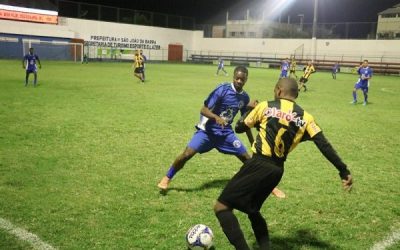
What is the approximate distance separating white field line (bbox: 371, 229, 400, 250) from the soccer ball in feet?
6.56

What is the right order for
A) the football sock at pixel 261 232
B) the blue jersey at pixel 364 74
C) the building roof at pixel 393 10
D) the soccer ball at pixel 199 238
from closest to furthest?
the football sock at pixel 261 232 < the soccer ball at pixel 199 238 < the blue jersey at pixel 364 74 < the building roof at pixel 393 10

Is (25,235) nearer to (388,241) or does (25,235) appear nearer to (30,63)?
(388,241)

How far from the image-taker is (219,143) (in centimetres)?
619

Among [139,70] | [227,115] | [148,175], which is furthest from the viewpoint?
[139,70]

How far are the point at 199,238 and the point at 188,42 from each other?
67.2 m

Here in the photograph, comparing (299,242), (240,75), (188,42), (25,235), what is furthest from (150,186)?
(188,42)

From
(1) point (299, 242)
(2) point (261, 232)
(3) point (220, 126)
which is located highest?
(3) point (220, 126)

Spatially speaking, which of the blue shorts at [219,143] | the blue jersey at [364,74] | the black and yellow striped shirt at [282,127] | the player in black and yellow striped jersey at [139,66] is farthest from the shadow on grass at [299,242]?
the player in black and yellow striped jersey at [139,66]

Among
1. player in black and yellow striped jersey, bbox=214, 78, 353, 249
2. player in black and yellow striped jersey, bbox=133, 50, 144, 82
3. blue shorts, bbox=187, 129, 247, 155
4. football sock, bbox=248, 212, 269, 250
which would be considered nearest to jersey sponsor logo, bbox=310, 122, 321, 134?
player in black and yellow striped jersey, bbox=214, 78, 353, 249

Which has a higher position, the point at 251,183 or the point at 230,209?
the point at 251,183

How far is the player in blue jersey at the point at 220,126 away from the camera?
587 cm

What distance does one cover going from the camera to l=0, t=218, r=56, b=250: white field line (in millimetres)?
4496

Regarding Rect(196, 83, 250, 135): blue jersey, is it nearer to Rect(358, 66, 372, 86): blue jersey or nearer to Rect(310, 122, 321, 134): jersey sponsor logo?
Rect(310, 122, 321, 134): jersey sponsor logo

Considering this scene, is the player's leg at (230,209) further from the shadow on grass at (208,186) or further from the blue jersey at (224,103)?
the shadow on grass at (208,186)
